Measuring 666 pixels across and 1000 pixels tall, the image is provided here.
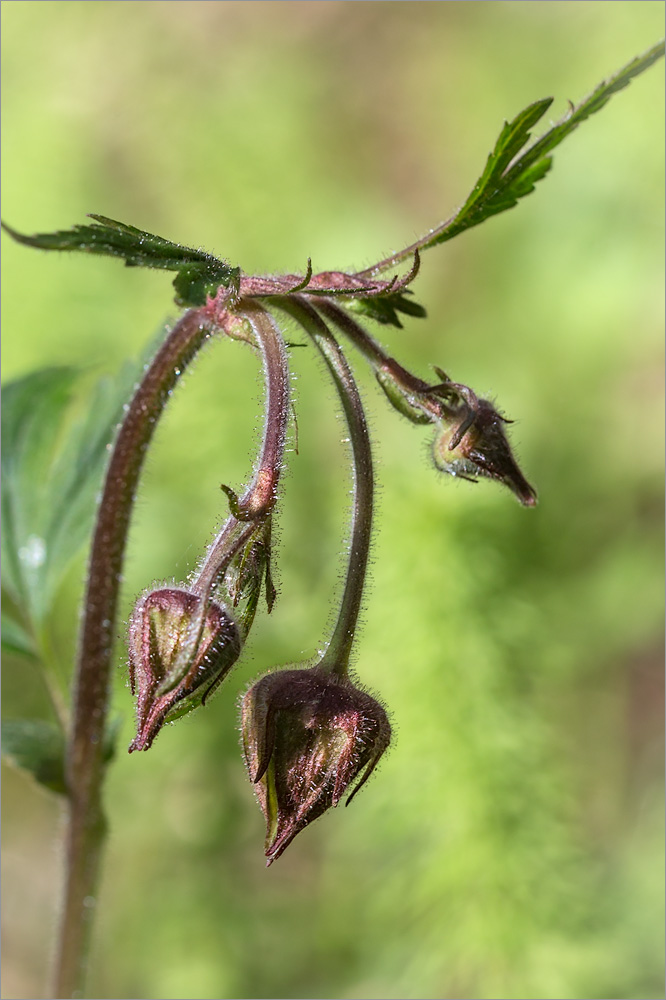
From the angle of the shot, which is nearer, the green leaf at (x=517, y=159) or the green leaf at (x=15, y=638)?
the green leaf at (x=517, y=159)

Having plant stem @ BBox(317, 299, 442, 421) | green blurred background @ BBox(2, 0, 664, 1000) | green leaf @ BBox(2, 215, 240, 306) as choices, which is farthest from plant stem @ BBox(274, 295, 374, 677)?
green blurred background @ BBox(2, 0, 664, 1000)

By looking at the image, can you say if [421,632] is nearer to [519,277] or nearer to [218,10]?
[519,277]

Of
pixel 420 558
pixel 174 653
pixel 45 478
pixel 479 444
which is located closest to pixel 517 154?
pixel 479 444

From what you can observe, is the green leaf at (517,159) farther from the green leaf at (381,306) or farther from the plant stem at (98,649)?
the plant stem at (98,649)

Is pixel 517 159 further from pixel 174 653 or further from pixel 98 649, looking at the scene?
pixel 98 649

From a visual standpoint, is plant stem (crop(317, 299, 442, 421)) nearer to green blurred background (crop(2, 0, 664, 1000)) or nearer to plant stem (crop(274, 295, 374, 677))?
plant stem (crop(274, 295, 374, 677))

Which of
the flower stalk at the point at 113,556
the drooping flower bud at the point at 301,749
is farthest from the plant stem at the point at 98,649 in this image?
the drooping flower bud at the point at 301,749
